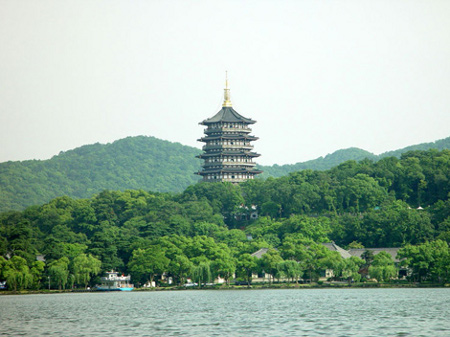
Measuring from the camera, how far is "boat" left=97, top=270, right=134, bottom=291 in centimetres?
8500

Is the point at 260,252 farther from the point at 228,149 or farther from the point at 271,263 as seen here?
the point at 228,149

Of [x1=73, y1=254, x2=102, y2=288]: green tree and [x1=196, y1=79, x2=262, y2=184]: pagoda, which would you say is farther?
[x1=196, y1=79, x2=262, y2=184]: pagoda

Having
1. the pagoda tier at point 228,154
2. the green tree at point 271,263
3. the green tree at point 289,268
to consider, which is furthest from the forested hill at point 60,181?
the green tree at point 289,268

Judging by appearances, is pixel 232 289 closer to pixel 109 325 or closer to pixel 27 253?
pixel 27 253

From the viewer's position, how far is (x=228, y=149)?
379 feet

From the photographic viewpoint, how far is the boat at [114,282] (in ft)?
279

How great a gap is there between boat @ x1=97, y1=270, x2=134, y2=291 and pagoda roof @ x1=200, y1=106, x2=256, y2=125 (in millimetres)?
36631

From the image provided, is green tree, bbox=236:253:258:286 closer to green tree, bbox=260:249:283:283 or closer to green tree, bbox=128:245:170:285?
green tree, bbox=260:249:283:283

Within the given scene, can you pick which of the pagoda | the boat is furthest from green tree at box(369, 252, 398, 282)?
the pagoda

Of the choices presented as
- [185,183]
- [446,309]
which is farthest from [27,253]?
[185,183]

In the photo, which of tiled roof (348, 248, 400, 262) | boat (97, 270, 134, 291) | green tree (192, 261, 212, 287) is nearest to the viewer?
green tree (192, 261, 212, 287)

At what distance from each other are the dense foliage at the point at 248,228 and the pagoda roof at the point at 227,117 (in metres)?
11.5

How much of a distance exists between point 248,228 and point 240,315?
52209 mm

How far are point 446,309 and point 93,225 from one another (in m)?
62.9
